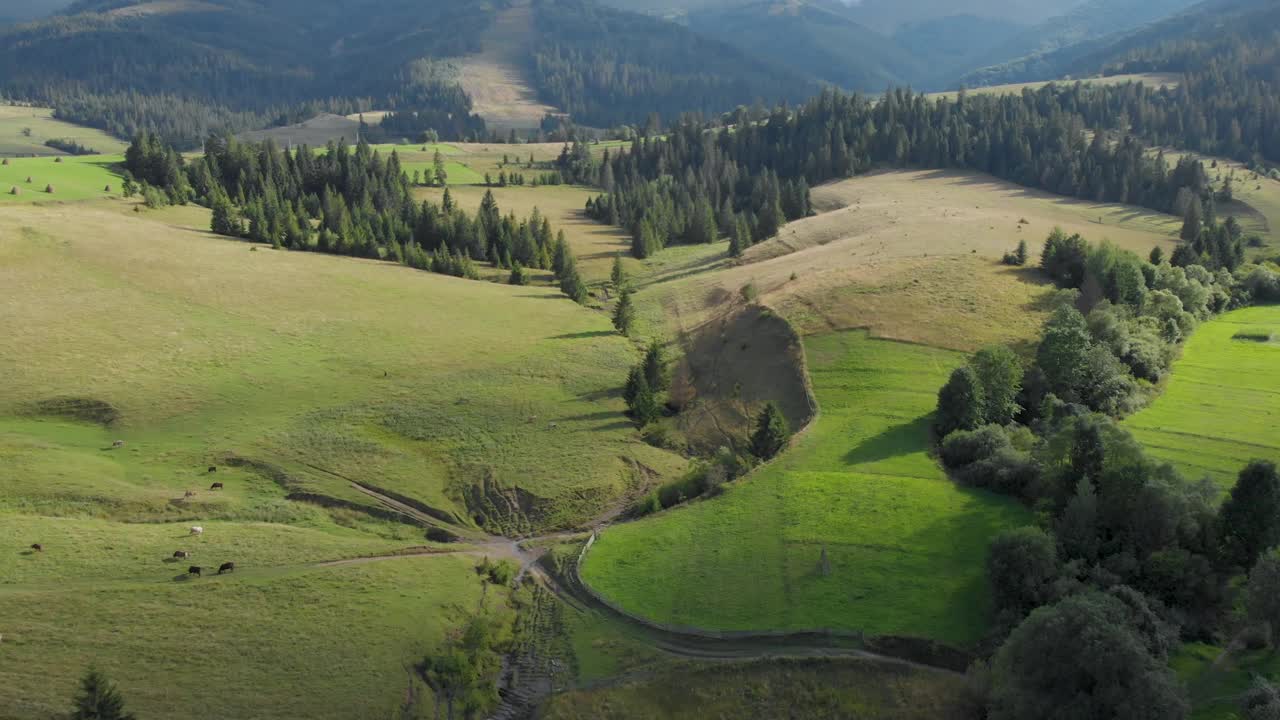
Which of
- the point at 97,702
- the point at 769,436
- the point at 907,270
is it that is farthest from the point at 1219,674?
the point at 907,270

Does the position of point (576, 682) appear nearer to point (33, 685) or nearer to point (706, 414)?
point (33, 685)

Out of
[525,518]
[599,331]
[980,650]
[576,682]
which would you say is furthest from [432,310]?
[980,650]

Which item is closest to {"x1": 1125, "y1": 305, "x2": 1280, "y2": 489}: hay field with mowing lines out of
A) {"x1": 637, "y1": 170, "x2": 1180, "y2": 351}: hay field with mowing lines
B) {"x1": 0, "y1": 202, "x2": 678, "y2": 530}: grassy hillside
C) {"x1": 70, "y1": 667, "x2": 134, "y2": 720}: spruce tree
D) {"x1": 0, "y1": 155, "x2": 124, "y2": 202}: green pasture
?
{"x1": 637, "y1": 170, "x2": 1180, "y2": 351}: hay field with mowing lines

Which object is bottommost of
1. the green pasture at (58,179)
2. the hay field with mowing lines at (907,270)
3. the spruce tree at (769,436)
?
the spruce tree at (769,436)

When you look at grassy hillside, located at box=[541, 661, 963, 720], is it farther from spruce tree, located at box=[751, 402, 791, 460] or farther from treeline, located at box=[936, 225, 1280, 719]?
spruce tree, located at box=[751, 402, 791, 460]

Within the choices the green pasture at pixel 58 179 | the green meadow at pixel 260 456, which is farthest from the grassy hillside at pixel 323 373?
the green pasture at pixel 58 179

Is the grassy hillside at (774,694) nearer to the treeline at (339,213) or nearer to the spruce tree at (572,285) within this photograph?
the spruce tree at (572,285)
